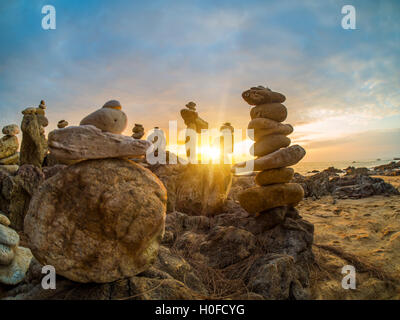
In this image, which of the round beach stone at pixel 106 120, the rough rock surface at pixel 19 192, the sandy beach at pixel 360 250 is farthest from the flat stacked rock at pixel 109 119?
the rough rock surface at pixel 19 192

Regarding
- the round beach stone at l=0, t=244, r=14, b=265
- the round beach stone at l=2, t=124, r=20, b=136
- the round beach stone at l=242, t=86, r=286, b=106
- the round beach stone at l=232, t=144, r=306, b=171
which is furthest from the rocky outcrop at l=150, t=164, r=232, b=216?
the round beach stone at l=2, t=124, r=20, b=136

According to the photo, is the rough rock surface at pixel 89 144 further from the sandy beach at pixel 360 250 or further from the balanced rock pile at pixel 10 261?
the sandy beach at pixel 360 250

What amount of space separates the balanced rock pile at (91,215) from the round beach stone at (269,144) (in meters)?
3.98

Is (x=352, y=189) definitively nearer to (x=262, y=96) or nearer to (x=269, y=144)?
(x=269, y=144)

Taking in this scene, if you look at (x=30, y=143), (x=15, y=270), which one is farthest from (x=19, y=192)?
(x=30, y=143)

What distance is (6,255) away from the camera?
4.04 meters

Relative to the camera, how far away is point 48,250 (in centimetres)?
266

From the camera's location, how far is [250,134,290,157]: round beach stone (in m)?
5.84

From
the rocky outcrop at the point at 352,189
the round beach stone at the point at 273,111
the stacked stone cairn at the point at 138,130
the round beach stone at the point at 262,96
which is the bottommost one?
the rocky outcrop at the point at 352,189

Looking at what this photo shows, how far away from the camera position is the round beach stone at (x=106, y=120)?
307cm

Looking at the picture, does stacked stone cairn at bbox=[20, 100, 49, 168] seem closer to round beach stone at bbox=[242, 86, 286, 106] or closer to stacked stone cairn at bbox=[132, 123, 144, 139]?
stacked stone cairn at bbox=[132, 123, 144, 139]

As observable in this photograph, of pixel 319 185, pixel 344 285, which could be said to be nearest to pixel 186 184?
pixel 344 285
